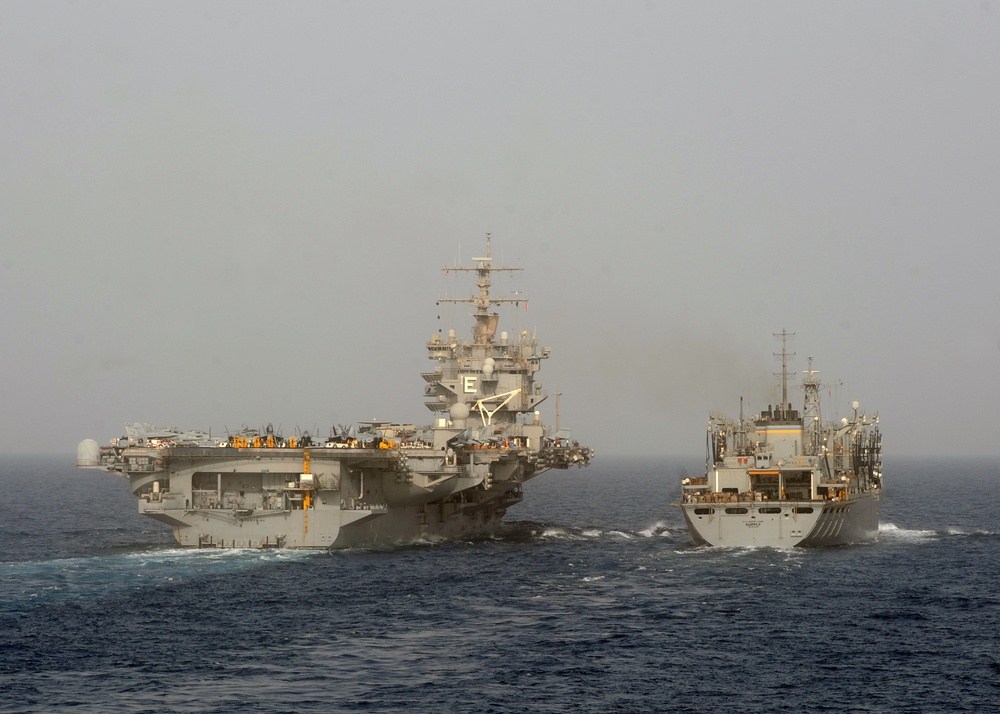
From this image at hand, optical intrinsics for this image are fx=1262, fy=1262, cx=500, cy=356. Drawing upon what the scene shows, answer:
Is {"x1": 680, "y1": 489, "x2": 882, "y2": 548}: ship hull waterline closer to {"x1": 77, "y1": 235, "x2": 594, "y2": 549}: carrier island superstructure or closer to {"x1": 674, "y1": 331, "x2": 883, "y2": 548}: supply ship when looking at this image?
{"x1": 674, "y1": 331, "x2": 883, "y2": 548}: supply ship

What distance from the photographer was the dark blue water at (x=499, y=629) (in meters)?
26.7

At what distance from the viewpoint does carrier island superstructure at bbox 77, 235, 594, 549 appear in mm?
46875

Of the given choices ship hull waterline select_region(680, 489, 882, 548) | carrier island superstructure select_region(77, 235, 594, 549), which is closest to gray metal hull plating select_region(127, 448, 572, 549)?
carrier island superstructure select_region(77, 235, 594, 549)

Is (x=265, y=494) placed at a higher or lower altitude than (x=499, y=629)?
higher

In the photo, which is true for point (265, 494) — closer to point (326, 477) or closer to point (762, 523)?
point (326, 477)

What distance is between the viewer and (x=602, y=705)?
85.3 feet

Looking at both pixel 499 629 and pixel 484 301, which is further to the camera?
pixel 484 301

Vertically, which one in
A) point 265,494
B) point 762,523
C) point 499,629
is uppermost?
point 265,494

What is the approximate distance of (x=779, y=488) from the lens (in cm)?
5166

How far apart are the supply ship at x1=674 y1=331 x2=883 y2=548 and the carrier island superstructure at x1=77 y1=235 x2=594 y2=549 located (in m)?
7.55

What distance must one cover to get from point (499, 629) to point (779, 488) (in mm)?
21470

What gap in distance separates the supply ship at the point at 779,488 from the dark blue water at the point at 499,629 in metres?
1.11

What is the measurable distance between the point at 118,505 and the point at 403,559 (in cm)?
5677

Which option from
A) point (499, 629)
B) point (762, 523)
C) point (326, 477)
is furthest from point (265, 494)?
point (762, 523)
